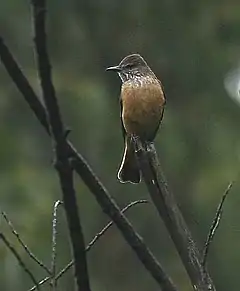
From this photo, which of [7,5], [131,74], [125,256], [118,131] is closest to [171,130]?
[118,131]

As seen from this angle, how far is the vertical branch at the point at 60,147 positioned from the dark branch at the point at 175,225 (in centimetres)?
34

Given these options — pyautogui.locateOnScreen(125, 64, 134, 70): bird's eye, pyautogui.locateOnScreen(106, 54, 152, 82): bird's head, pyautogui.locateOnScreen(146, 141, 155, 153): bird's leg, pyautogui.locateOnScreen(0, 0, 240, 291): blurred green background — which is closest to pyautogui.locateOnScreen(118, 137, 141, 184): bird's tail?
pyautogui.locateOnScreen(146, 141, 155, 153): bird's leg

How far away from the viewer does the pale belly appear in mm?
3289

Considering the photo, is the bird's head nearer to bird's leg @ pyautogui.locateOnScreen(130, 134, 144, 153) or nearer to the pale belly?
the pale belly

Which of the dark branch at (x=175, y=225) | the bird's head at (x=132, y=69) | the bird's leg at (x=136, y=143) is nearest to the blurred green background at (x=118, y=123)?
the bird's head at (x=132, y=69)

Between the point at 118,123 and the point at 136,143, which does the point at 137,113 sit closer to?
the point at 136,143

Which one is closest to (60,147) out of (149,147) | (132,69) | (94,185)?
(94,185)

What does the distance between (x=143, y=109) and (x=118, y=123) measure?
516 centimetres

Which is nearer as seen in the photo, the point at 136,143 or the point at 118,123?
the point at 136,143

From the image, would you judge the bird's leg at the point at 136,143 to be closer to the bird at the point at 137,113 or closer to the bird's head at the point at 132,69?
the bird at the point at 137,113

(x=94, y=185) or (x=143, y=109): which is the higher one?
(x=143, y=109)

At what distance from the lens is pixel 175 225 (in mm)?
1795

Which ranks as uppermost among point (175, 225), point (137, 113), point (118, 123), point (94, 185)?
point (118, 123)

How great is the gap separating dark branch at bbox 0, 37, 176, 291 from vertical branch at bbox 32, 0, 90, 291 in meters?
0.02
